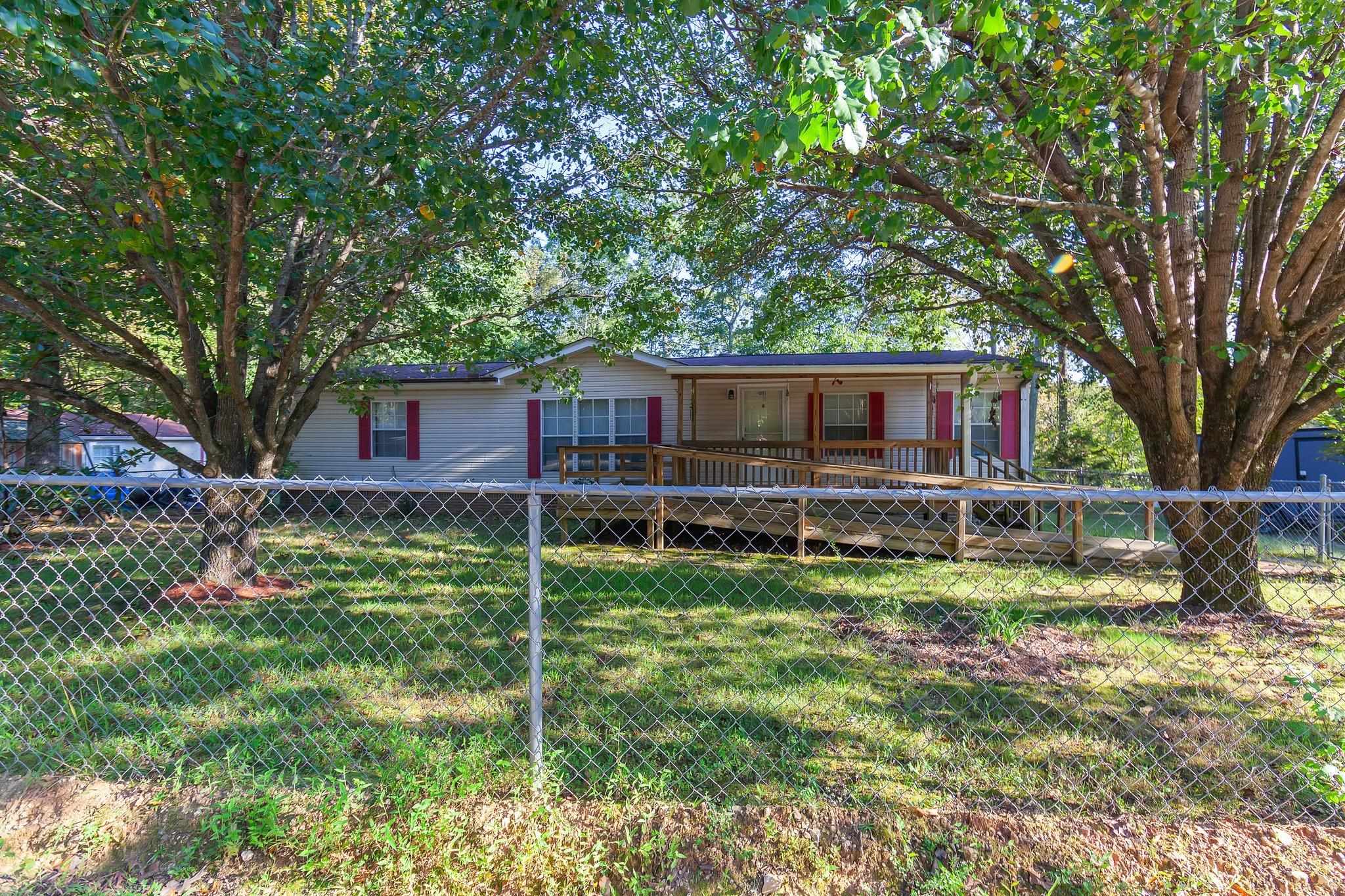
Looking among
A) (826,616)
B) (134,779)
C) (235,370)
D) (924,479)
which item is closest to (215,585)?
(235,370)

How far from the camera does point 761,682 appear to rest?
4.21 meters

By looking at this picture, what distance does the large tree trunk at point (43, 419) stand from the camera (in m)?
6.30

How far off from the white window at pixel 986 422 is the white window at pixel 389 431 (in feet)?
38.9

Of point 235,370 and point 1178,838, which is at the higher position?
point 235,370

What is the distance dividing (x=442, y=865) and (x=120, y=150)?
15.5 ft

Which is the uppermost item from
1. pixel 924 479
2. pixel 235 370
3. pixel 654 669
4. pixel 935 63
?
pixel 935 63

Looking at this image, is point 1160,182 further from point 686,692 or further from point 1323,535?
point 1323,535

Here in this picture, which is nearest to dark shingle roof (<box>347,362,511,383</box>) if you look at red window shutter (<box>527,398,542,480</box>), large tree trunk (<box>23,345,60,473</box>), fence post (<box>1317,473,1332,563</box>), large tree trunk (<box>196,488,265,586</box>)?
red window shutter (<box>527,398,542,480</box>)

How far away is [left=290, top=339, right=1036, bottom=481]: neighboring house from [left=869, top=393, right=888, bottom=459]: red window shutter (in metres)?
0.02

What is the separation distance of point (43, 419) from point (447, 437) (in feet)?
22.3

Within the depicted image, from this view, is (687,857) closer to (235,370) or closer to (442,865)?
(442,865)

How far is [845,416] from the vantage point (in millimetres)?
13656

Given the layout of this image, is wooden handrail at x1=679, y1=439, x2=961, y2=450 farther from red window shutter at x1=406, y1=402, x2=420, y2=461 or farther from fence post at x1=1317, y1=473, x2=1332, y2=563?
red window shutter at x1=406, y1=402, x2=420, y2=461

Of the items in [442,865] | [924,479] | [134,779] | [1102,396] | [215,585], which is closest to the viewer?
[442,865]
